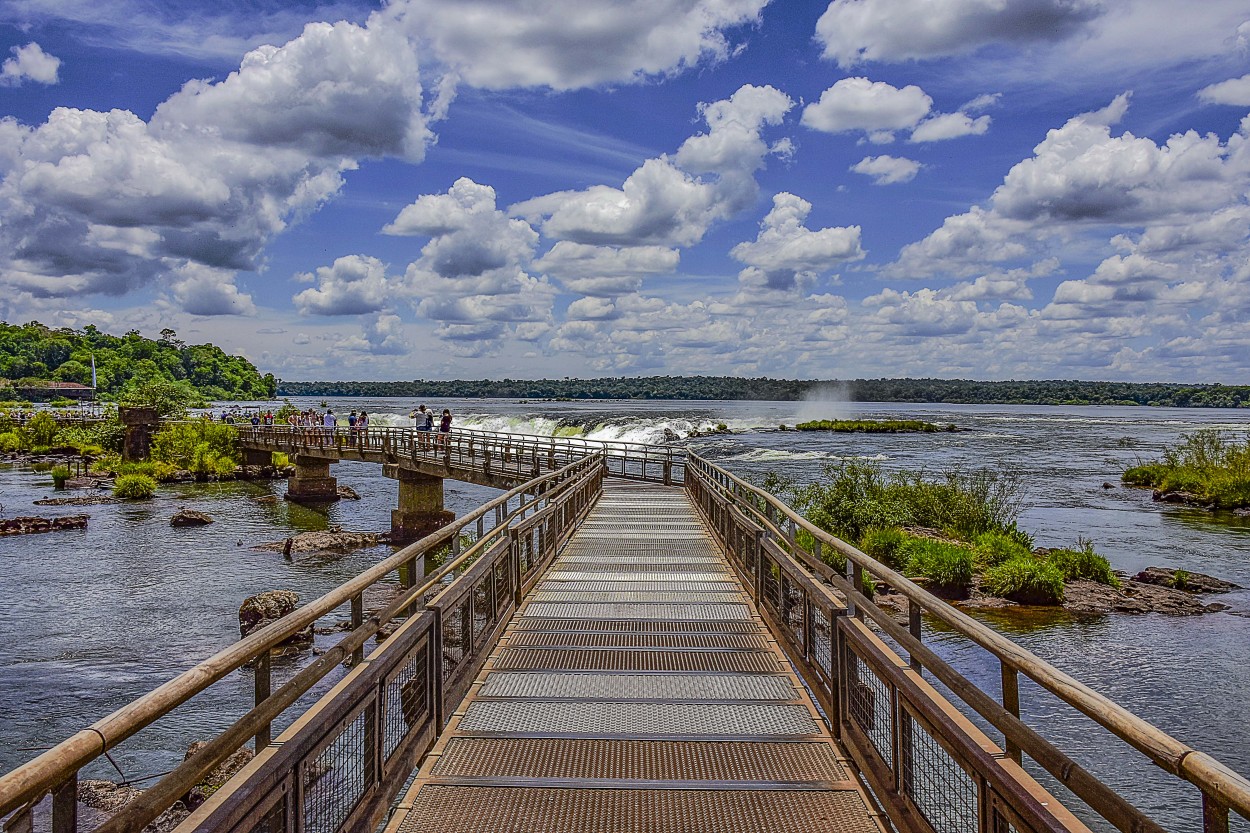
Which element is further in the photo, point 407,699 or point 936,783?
point 407,699

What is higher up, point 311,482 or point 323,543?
point 311,482

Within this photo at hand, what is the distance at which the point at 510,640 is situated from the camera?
7621mm

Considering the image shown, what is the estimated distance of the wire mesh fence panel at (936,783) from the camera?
3408 mm

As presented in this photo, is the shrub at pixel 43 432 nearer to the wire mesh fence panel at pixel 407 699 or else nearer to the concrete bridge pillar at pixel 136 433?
the concrete bridge pillar at pixel 136 433

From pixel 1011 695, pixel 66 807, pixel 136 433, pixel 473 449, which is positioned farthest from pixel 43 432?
pixel 1011 695

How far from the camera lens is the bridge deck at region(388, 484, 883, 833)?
4.14 meters

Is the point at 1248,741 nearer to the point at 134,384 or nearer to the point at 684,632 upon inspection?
the point at 684,632

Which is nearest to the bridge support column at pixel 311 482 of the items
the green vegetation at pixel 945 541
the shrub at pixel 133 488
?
the shrub at pixel 133 488

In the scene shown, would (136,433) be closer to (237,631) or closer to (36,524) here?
(36,524)

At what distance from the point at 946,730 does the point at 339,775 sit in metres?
2.52

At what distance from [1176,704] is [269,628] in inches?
509

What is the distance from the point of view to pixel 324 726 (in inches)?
135

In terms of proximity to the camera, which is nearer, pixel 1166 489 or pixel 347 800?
pixel 347 800

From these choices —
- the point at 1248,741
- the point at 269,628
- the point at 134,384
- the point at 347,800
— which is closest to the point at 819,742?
the point at 347,800
